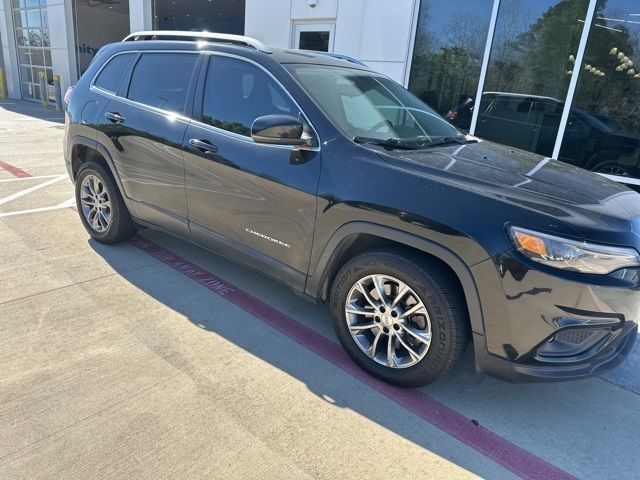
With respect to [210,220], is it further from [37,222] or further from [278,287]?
[37,222]

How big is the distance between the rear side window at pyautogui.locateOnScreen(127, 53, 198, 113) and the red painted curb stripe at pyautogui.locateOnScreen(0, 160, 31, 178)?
13.4 ft

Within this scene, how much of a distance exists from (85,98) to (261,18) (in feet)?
21.8

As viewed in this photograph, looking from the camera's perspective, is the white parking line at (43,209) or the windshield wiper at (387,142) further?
the white parking line at (43,209)

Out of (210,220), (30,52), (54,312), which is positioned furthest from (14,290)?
(30,52)

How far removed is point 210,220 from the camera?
353 cm

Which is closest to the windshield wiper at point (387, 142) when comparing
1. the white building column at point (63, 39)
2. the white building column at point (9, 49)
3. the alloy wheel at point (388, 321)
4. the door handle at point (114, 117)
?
the alloy wheel at point (388, 321)

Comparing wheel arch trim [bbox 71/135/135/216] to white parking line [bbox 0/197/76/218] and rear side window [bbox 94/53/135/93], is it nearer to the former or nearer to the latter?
rear side window [bbox 94/53/135/93]

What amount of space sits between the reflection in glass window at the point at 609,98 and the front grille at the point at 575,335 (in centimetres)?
568

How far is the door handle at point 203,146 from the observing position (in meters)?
3.36

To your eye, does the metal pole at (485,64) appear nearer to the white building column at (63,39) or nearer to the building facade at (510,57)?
the building facade at (510,57)

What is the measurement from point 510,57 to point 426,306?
646cm

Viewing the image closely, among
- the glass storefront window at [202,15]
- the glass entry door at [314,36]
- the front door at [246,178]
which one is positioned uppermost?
the glass storefront window at [202,15]

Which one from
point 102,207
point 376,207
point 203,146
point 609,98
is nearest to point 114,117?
point 102,207

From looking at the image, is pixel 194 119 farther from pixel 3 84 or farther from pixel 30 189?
pixel 3 84
